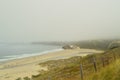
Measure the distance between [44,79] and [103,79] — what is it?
19355mm

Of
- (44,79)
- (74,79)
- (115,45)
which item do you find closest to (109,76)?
(74,79)

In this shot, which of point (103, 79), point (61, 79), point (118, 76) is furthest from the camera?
point (61, 79)

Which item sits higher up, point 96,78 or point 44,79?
point 96,78

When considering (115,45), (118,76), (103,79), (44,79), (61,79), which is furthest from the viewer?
(115,45)

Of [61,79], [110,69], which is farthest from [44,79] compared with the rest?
[110,69]

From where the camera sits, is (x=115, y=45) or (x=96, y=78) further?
(x=115, y=45)

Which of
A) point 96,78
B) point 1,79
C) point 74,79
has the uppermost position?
point 96,78

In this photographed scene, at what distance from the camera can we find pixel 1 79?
151 feet

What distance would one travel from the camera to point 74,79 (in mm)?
22234

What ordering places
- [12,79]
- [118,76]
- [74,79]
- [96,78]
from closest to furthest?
[118,76] < [96,78] < [74,79] < [12,79]

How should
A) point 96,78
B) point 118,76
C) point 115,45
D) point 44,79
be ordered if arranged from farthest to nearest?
point 115,45 < point 44,79 < point 96,78 < point 118,76

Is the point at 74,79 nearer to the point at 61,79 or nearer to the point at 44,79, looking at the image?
the point at 61,79

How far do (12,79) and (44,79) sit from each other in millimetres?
15945

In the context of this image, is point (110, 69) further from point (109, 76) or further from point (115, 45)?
point (115, 45)
